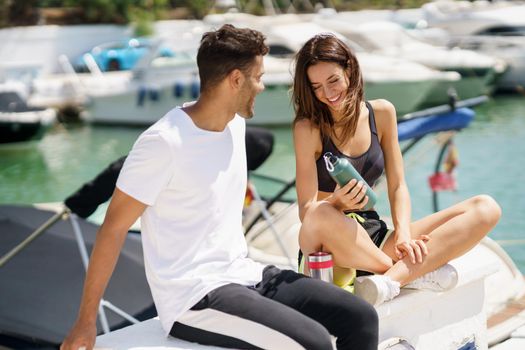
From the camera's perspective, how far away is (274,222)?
5.83m

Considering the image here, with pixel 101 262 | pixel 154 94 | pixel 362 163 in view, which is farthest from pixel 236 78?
pixel 154 94

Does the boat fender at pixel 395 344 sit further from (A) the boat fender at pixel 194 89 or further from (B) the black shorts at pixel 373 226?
(A) the boat fender at pixel 194 89

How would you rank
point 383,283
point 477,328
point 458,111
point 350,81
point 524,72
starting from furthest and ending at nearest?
point 524,72 → point 458,111 → point 477,328 → point 350,81 → point 383,283

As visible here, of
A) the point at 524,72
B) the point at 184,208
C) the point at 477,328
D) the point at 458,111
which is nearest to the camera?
the point at 184,208

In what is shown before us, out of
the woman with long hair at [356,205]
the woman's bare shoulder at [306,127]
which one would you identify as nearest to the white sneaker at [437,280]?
the woman with long hair at [356,205]

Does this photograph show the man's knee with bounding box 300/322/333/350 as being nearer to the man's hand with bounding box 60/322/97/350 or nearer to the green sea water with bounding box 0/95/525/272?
the man's hand with bounding box 60/322/97/350

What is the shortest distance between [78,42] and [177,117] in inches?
962

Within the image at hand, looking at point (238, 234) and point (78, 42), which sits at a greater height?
point (238, 234)

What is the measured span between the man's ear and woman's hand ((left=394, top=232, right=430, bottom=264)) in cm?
91

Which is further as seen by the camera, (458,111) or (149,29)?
(149,29)

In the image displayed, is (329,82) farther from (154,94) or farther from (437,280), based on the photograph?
(154,94)

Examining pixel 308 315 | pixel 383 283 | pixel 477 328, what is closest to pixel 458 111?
pixel 477 328

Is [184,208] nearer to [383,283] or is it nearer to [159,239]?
[159,239]

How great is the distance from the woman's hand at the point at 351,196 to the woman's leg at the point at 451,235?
11.8 inches
